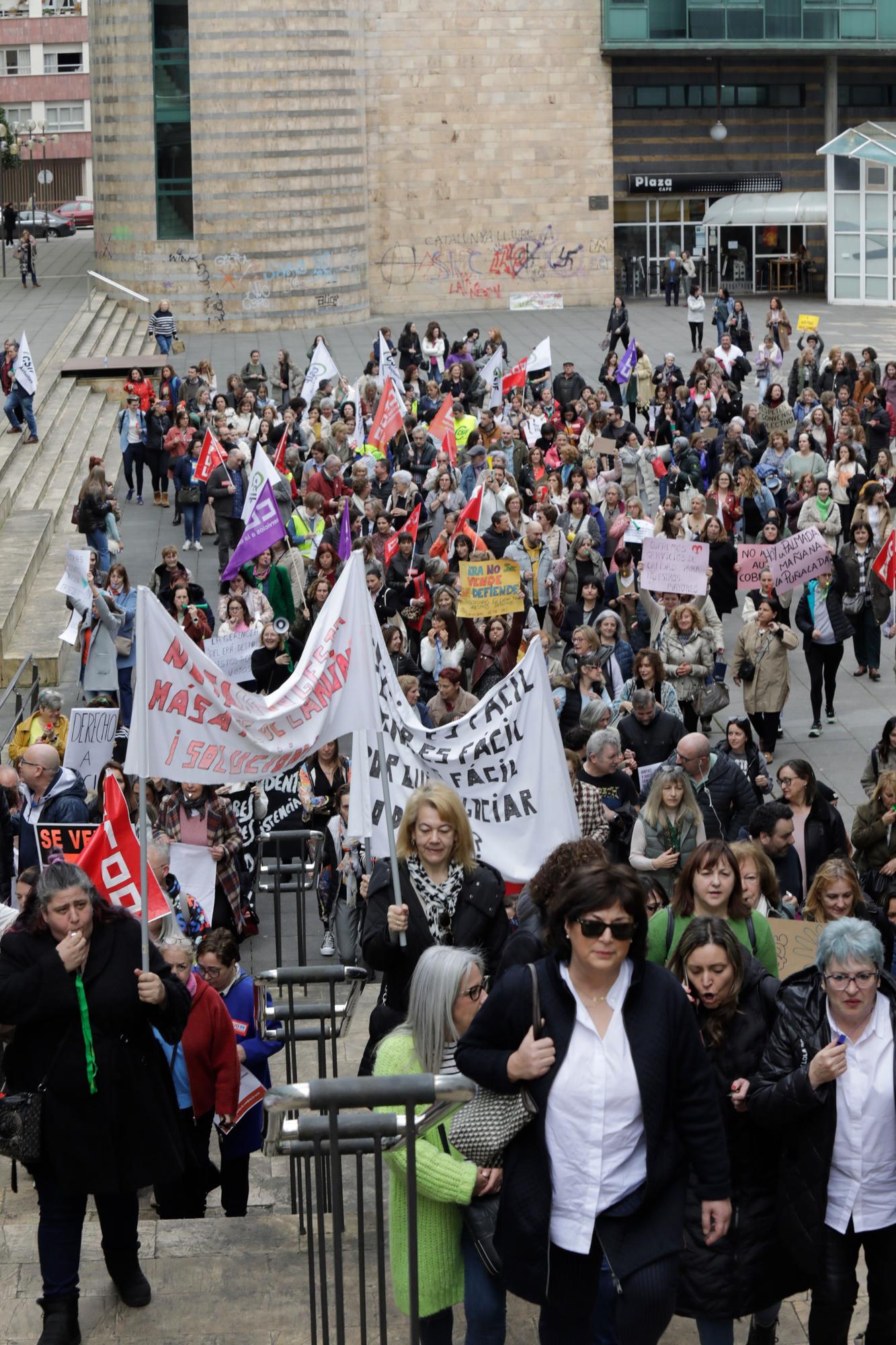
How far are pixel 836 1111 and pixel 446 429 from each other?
15890mm

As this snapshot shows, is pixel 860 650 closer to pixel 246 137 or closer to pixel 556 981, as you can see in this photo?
pixel 556 981

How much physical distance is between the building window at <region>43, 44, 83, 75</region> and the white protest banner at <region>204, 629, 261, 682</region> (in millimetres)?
72731

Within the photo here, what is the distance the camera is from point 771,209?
157ft

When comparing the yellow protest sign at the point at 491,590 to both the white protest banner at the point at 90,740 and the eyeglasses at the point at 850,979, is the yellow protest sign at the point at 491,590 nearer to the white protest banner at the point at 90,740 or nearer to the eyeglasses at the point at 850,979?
the white protest banner at the point at 90,740

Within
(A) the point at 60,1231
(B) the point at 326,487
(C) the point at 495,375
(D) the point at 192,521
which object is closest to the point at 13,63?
(C) the point at 495,375

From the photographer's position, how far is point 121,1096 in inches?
238

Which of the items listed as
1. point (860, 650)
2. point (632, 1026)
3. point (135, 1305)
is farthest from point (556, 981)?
point (860, 650)

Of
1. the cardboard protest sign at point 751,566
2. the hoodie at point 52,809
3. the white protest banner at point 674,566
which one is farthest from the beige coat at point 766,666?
the hoodie at point 52,809

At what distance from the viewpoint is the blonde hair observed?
6473 millimetres

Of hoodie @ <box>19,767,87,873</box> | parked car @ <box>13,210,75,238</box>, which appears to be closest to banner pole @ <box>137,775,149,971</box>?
hoodie @ <box>19,767,87,873</box>

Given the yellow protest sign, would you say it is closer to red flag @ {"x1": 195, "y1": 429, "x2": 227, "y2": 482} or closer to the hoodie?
the hoodie

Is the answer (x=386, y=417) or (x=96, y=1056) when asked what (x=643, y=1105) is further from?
(x=386, y=417)

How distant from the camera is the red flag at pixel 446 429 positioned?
67.9ft

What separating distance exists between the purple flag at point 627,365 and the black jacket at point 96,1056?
71.9 feet
